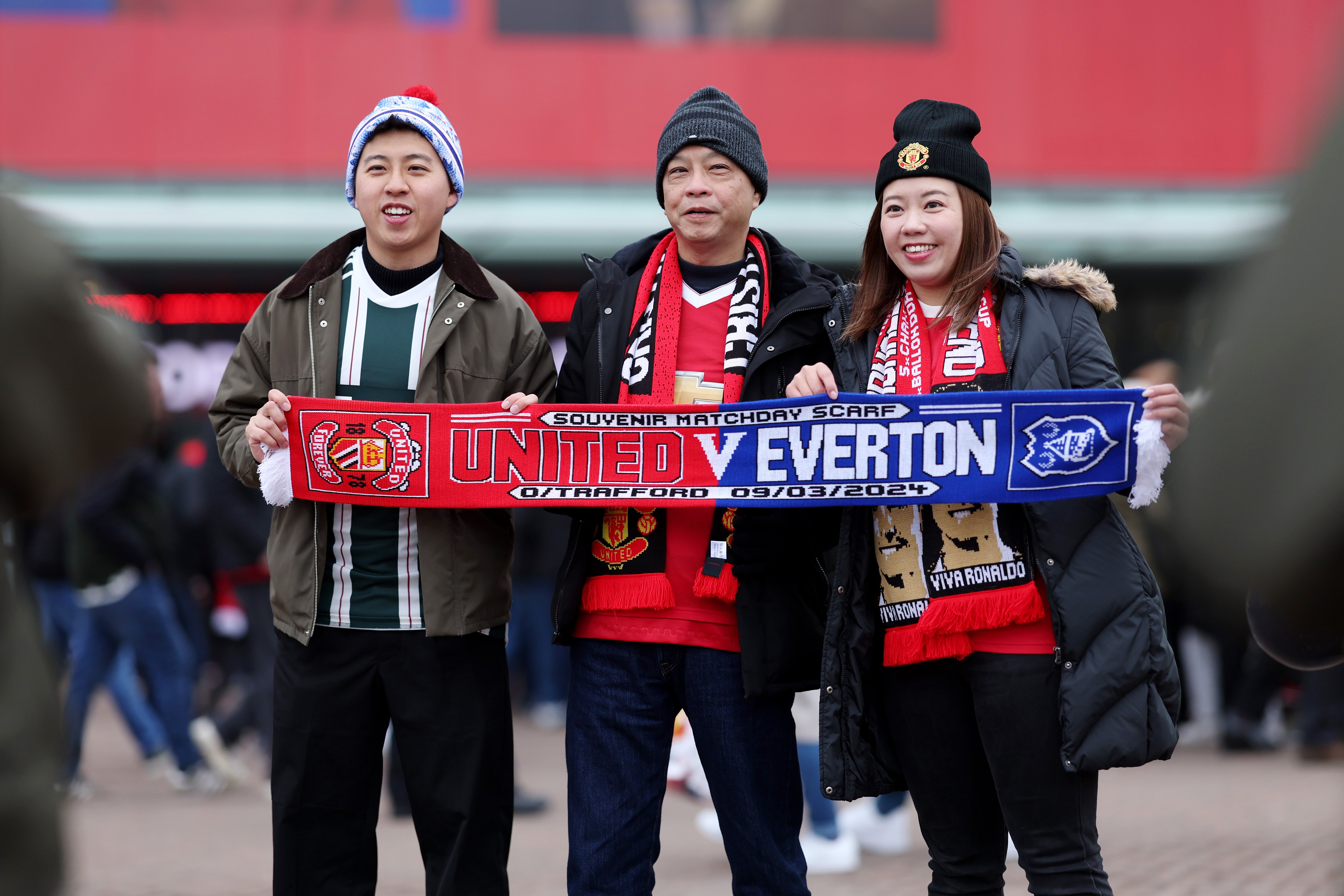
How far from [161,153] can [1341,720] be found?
437 inches

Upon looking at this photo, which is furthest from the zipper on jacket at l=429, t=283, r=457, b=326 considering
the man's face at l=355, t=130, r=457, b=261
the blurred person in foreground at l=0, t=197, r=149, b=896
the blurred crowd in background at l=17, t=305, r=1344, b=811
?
the blurred crowd in background at l=17, t=305, r=1344, b=811

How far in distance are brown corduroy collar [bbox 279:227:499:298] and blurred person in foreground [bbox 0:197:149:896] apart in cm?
184

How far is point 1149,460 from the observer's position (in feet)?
10.3

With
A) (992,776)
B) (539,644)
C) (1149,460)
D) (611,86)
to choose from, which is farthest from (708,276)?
(611,86)

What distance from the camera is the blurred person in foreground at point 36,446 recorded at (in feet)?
5.18

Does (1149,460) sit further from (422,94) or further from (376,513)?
(422,94)

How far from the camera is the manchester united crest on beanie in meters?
3.19

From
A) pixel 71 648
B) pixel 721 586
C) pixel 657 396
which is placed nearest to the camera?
pixel 721 586

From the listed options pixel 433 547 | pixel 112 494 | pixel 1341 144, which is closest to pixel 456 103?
pixel 112 494

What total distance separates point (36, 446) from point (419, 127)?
6.71 ft

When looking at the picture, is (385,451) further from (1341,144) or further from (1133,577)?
(1341,144)

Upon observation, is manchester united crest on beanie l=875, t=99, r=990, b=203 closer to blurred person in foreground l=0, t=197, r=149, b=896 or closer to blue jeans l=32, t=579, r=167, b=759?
blurred person in foreground l=0, t=197, r=149, b=896

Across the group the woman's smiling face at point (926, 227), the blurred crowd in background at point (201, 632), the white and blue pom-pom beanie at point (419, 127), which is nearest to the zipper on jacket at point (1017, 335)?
the woman's smiling face at point (926, 227)

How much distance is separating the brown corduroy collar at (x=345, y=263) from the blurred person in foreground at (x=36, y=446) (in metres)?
1.84
